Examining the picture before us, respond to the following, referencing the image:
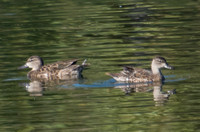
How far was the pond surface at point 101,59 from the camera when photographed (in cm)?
1073

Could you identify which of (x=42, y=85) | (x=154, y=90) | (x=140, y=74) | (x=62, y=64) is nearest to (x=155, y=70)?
(x=140, y=74)

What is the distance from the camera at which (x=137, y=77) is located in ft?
45.4

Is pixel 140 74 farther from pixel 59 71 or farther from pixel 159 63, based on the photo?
pixel 59 71

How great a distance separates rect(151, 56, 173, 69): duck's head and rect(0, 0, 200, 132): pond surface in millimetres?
282

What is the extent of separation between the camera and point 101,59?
15484mm

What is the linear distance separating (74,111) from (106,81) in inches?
100.0

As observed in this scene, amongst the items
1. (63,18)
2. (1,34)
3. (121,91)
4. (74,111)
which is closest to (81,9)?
(63,18)

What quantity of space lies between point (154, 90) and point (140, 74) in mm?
1010

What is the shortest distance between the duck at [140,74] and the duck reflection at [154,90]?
0.68 feet

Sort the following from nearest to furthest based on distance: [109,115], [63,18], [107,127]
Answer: [107,127] → [109,115] → [63,18]

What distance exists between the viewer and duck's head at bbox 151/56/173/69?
13945mm

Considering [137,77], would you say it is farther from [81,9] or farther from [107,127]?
[81,9]

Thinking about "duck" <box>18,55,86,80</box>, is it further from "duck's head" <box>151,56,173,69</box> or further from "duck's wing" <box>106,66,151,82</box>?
"duck's head" <box>151,56,173,69</box>

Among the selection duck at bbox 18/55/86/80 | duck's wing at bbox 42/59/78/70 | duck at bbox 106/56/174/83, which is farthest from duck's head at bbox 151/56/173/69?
duck's wing at bbox 42/59/78/70
